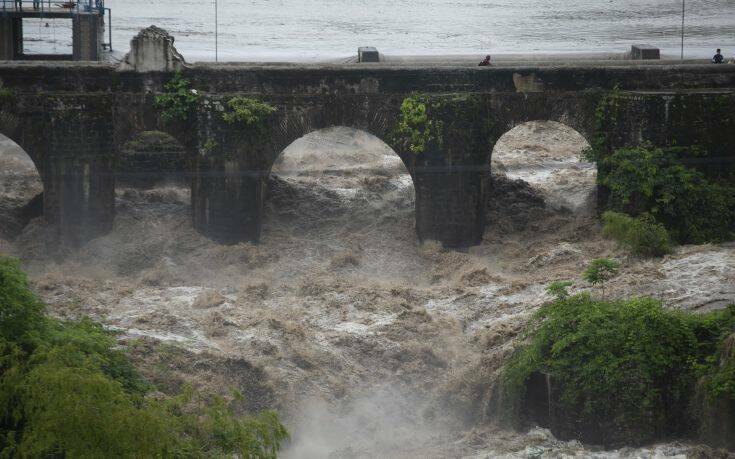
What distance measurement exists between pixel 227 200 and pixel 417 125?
3.88 meters

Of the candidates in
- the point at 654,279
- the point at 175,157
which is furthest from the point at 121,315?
the point at 654,279

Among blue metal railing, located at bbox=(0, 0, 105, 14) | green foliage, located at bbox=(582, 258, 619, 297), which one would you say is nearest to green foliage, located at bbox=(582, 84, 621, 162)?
green foliage, located at bbox=(582, 258, 619, 297)

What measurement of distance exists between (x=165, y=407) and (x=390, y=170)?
13.7m

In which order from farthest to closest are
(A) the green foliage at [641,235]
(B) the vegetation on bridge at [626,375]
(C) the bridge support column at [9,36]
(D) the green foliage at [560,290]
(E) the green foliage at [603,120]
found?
(C) the bridge support column at [9,36]
(E) the green foliage at [603,120]
(A) the green foliage at [641,235]
(D) the green foliage at [560,290]
(B) the vegetation on bridge at [626,375]

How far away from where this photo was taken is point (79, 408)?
13734 mm

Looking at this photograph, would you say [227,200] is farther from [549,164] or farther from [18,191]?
[549,164]

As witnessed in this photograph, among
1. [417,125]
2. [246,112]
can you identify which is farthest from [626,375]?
[246,112]

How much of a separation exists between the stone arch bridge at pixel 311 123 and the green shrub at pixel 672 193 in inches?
18.6

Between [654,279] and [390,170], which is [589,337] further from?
[390,170]

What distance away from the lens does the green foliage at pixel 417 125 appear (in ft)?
81.2

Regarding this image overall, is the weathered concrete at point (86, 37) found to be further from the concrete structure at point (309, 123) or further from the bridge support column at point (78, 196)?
the bridge support column at point (78, 196)

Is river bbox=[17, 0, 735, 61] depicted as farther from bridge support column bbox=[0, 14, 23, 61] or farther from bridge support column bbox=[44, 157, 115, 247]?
bridge support column bbox=[44, 157, 115, 247]

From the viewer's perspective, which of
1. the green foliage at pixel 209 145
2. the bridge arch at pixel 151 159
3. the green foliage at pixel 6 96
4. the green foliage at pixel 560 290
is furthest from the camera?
the bridge arch at pixel 151 159

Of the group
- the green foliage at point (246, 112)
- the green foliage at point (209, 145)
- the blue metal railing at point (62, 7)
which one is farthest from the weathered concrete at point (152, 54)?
the blue metal railing at point (62, 7)
